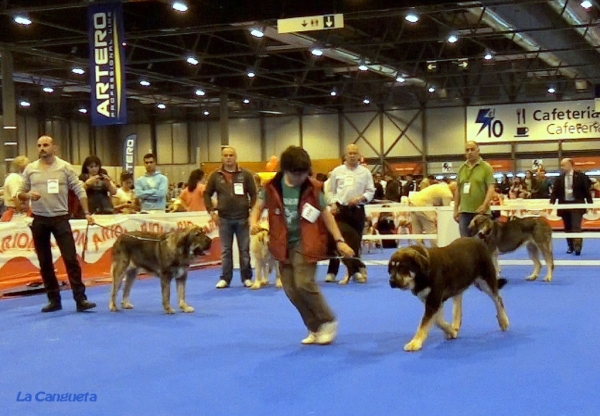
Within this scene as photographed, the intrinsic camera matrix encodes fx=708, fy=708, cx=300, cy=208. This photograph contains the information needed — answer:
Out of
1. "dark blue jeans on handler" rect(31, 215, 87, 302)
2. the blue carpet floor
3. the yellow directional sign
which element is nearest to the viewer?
the blue carpet floor

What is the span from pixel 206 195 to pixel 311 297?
365 centimetres

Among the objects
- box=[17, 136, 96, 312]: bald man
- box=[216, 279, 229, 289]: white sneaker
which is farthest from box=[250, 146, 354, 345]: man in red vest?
box=[216, 279, 229, 289]: white sneaker

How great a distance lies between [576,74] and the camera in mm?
26859

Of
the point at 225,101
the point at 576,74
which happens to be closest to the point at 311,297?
the point at 225,101

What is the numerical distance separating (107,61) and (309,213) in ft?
25.0

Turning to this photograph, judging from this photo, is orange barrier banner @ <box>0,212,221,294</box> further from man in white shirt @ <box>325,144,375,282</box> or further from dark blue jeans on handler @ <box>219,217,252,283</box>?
man in white shirt @ <box>325,144,375,282</box>

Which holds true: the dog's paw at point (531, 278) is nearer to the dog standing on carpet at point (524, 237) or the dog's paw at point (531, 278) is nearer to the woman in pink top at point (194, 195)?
the dog standing on carpet at point (524, 237)

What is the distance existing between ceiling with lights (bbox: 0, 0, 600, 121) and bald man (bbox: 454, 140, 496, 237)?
415cm

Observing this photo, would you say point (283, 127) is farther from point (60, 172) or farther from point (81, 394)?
point (81, 394)

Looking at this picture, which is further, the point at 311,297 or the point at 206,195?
the point at 206,195

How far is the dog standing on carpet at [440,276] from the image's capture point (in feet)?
16.0

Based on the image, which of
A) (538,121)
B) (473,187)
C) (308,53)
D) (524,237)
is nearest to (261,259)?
(473,187)

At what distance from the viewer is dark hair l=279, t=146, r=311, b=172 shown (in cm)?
507

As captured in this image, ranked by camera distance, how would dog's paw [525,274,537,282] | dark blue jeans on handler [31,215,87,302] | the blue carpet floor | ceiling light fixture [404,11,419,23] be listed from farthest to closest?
1. ceiling light fixture [404,11,419,23]
2. dog's paw [525,274,537,282]
3. dark blue jeans on handler [31,215,87,302]
4. the blue carpet floor
